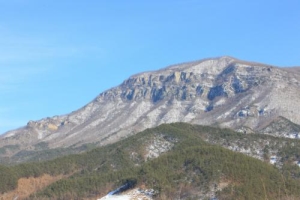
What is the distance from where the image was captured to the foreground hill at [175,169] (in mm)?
53125

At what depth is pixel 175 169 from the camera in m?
60.4

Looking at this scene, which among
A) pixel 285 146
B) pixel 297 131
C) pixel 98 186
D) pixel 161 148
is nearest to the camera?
pixel 98 186

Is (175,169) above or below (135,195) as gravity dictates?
above

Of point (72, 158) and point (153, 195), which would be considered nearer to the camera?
point (153, 195)

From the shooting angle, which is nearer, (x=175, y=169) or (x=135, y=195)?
(x=135, y=195)

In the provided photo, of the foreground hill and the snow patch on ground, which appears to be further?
the snow patch on ground

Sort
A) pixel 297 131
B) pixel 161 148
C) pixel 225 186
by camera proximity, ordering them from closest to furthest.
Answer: pixel 225 186
pixel 161 148
pixel 297 131

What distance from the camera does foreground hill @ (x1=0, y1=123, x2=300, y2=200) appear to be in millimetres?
53125

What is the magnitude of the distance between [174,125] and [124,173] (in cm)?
3723

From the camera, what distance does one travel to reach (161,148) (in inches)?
3541

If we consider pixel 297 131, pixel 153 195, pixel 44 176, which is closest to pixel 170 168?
pixel 153 195

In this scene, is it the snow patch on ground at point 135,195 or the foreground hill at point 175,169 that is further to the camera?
the snow patch on ground at point 135,195

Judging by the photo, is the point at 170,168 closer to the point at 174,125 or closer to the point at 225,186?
the point at 225,186

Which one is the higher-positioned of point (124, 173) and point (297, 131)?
point (124, 173)
